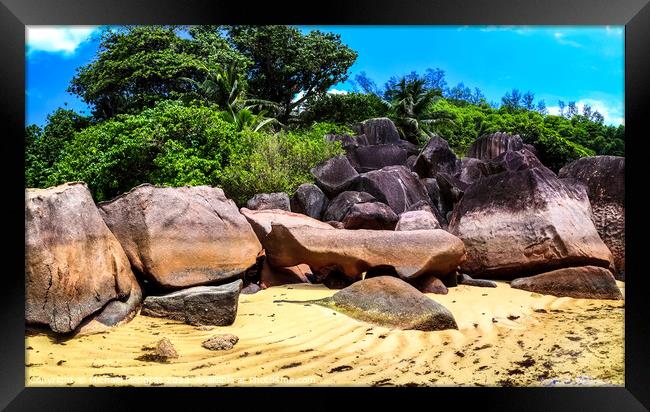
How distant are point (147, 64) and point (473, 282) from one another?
12.7 metres

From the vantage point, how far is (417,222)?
22.4 ft

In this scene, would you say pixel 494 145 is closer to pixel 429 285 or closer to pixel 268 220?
pixel 268 220

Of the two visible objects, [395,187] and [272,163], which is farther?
[272,163]

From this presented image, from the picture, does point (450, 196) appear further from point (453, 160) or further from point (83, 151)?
point (83, 151)

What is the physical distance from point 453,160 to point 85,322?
9.56 metres

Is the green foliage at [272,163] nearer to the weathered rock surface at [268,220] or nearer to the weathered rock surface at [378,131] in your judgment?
the weathered rock surface at [378,131]

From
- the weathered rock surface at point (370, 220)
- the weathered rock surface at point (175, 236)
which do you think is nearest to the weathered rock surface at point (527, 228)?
the weathered rock surface at point (370, 220)

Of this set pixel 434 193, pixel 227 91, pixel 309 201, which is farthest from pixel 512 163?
pixel 227 91

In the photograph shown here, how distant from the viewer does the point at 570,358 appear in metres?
3.95

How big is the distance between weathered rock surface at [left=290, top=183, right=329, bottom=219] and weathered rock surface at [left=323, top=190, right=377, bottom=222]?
15cm

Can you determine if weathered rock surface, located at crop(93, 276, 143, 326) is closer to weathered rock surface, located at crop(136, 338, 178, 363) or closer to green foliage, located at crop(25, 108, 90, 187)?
weathered rock surface, located at crop(136, 338, 178, 363)

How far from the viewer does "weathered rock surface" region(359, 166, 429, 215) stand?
965cm

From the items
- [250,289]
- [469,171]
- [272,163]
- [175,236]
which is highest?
[272,163]

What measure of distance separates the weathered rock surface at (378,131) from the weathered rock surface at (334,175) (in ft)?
13.0
